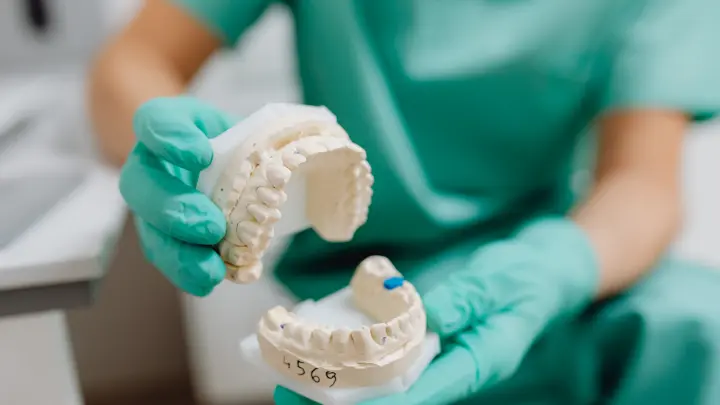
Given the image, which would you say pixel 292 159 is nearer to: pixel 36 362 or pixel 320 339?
pixel 320 339

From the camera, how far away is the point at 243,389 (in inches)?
39.1

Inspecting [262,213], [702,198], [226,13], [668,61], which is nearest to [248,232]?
[262,213]

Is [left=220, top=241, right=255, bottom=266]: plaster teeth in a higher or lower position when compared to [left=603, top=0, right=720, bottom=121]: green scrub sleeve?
lower

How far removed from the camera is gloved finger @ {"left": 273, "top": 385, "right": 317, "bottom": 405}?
1.45 ft

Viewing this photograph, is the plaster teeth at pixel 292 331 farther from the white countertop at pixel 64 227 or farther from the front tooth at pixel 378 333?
the white countertop at pixel 64 227

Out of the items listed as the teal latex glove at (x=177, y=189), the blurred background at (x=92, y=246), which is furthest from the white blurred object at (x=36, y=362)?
the teal latex glove at (x=177, y=189)

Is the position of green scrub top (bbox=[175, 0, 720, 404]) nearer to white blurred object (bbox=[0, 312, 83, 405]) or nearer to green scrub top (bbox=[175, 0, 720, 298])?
green scrub top (bbox=[175, 0, 720, 298])

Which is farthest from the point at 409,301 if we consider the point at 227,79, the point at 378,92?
the point at 227,79

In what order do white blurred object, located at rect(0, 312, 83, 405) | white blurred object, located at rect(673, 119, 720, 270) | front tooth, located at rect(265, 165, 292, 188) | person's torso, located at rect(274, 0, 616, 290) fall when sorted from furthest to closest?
white blurred object, located at rect(673, 119, 720, 270), person's torso, located at rect(274, 0, 616, 290), white blurred object, located at rect(0, 312, 83, 405), front tooth, located at rect(265, 165, 292, 188)

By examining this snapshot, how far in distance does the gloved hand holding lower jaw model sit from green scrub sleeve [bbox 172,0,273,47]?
0.61ft

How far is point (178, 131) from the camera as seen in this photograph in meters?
0.41

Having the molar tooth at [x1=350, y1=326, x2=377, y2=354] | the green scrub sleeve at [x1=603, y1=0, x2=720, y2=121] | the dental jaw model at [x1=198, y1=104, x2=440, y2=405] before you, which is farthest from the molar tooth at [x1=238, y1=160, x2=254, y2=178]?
the green scrub sleeve at [x1=603, y1=0, x2=720, y2=121]

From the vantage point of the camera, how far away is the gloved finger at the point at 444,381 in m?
0.43

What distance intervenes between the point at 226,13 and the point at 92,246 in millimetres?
236
